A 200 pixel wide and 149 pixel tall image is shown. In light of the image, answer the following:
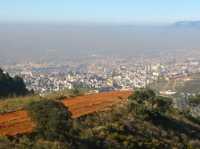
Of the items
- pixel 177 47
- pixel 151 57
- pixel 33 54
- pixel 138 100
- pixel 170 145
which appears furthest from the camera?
pixel 177 47

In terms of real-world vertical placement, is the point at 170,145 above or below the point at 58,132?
below

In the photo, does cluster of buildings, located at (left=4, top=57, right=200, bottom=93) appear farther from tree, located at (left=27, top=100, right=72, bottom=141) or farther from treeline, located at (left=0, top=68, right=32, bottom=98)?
tree, located at (left=27, top=100, right=72, bottom=141)

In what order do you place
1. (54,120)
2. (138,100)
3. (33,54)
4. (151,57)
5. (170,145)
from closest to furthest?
(54,120) → (170,145) → (138,100) → (33,54) → (151,57)

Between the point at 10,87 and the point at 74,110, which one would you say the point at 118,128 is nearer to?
the point at 74,110

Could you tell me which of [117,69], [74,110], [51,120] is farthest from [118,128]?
[117,69]

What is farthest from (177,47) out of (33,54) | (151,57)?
(33,54)

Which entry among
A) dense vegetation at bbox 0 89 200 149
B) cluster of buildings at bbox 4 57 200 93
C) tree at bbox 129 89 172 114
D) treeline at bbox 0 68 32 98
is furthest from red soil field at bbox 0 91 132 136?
cluster of buildings at bbox 4 57 200 93

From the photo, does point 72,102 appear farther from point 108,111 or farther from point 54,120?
point 54,120
